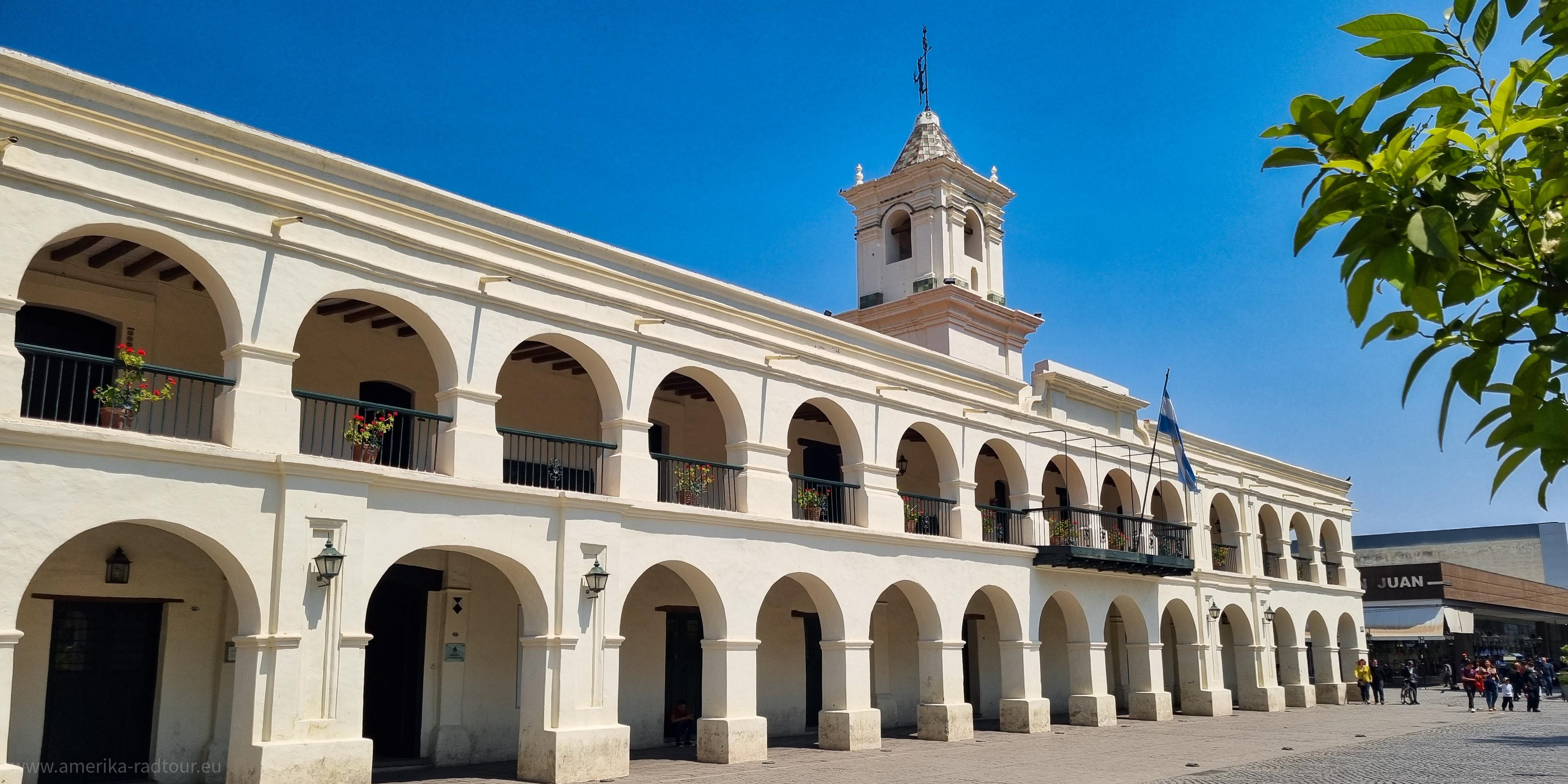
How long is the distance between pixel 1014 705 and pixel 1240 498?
1195 centimetres

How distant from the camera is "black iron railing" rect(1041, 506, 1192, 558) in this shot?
978 inches

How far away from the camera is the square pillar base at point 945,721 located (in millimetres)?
21172

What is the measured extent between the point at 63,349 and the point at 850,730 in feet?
40.0

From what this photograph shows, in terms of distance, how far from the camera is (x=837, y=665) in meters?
19.8

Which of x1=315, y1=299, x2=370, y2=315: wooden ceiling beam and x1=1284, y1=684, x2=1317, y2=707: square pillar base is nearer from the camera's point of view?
x1=315, y1=299, x2=370, y2=315: wooden ceiling beam

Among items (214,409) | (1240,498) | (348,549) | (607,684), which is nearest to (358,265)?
(214,409)

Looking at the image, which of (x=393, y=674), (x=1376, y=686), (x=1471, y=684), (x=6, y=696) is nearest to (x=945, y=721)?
(x=393, y=674)

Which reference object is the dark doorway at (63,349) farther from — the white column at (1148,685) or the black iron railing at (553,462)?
the white column at (1148,685)

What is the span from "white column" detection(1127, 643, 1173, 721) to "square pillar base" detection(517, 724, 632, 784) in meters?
14.4

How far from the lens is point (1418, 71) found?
88.0 inches

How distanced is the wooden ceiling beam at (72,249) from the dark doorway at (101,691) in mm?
3981

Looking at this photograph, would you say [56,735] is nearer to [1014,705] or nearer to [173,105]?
[173,105]

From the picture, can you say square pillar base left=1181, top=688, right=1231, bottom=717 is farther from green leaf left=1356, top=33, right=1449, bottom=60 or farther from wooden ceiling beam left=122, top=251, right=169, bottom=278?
green leaf left=1356, top=33, right=1449, bottom=60

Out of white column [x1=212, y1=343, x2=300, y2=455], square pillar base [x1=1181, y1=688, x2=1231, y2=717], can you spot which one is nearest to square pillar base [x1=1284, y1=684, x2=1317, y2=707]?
square pillar base [x1=1181, y1=688, x2=1231, y2=717]
